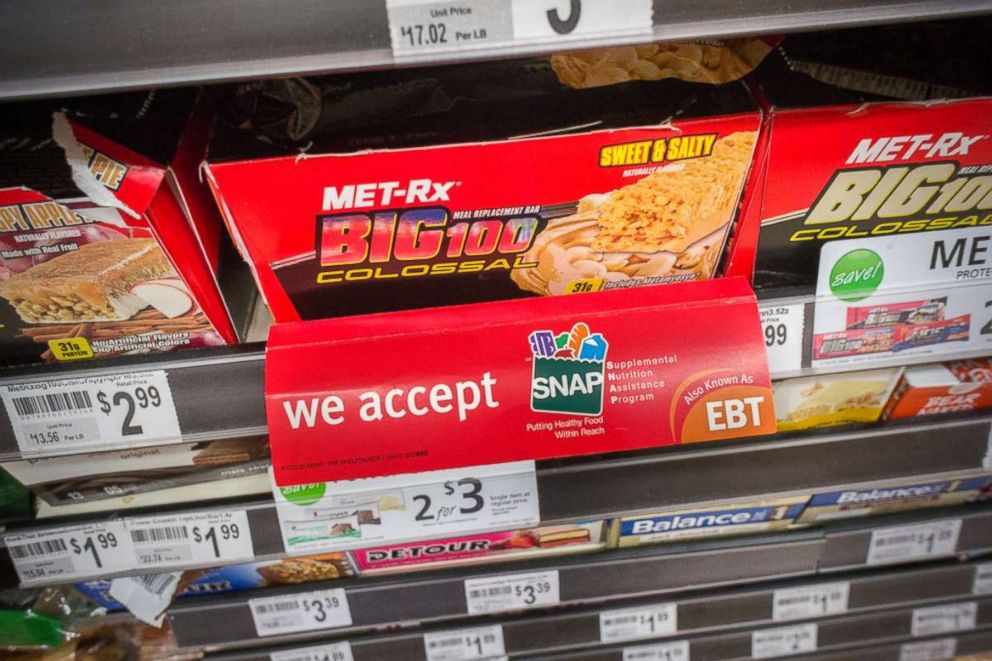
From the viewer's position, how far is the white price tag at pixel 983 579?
4.38ft

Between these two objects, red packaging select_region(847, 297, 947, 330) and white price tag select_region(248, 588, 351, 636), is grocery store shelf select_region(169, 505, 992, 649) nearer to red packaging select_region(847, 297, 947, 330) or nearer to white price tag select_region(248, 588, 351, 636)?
white price tag select_region(248, 588, 351, 636)

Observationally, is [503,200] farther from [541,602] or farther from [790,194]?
[541,602]

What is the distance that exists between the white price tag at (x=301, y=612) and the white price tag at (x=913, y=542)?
0.89 meters

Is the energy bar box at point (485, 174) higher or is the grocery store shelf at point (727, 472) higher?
the energy bar box at point (485, 174)

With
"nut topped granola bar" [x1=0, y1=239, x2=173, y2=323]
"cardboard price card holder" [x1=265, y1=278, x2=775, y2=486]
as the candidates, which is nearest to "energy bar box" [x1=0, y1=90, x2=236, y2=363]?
"nut topped granola bar" [x1=0, y1=239, x2=173, y2=323]

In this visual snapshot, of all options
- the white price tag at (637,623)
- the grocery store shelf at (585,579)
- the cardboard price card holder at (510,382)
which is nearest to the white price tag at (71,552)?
the grocery store shelf at (585,579)

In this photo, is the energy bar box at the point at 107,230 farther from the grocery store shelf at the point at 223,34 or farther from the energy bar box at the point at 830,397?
the energy bar box at the point at 830,397

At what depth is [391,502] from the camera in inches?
41.9

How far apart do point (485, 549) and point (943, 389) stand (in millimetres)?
725

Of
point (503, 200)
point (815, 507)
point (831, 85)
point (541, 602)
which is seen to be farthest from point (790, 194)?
point (541, 602)

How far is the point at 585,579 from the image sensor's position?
1203mm

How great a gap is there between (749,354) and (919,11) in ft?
1.22

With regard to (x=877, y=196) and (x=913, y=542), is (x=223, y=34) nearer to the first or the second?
(x=877, y=196)

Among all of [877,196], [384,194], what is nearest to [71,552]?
[384,194]
